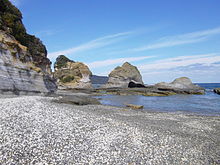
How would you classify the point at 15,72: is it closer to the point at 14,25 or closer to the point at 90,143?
the point at 14,25

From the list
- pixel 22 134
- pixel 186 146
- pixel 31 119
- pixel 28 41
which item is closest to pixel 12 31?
pixel 28 41

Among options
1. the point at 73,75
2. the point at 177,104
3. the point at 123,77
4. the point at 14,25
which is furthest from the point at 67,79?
the point at 177,104

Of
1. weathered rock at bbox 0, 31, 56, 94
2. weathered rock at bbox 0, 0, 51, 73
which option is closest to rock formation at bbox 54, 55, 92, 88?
weathered rock at bbox 0, 0, 51, 73

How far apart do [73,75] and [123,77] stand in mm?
23117

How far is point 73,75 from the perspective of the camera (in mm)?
82438

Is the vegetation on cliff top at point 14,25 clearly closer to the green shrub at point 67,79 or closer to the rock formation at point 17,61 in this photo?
the rock formation at point 17,61

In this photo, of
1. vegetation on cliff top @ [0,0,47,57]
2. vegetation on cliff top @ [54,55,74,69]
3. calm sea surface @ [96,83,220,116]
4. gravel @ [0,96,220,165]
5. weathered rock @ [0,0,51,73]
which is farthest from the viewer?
vegetation on cliff top @ [54,55,74,69]

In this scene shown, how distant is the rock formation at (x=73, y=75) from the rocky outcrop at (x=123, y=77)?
10.3m

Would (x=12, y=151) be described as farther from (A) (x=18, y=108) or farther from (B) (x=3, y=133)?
(A) (x=18, y=108)

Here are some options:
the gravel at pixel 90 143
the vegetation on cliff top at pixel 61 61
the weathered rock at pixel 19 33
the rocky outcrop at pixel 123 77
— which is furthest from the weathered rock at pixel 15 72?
the vegetation on cliff top at pixel 61 61

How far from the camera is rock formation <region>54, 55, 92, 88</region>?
78.8 metres

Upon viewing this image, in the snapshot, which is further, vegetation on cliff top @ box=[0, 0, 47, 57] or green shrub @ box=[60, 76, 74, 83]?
green shrub @ box=[60, 76, 74, 83]

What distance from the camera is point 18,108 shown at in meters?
13.5

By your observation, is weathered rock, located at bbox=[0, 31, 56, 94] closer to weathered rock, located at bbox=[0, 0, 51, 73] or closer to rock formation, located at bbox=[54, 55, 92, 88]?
weathered rock, located at bbox=[0, 0, 51, 73]
